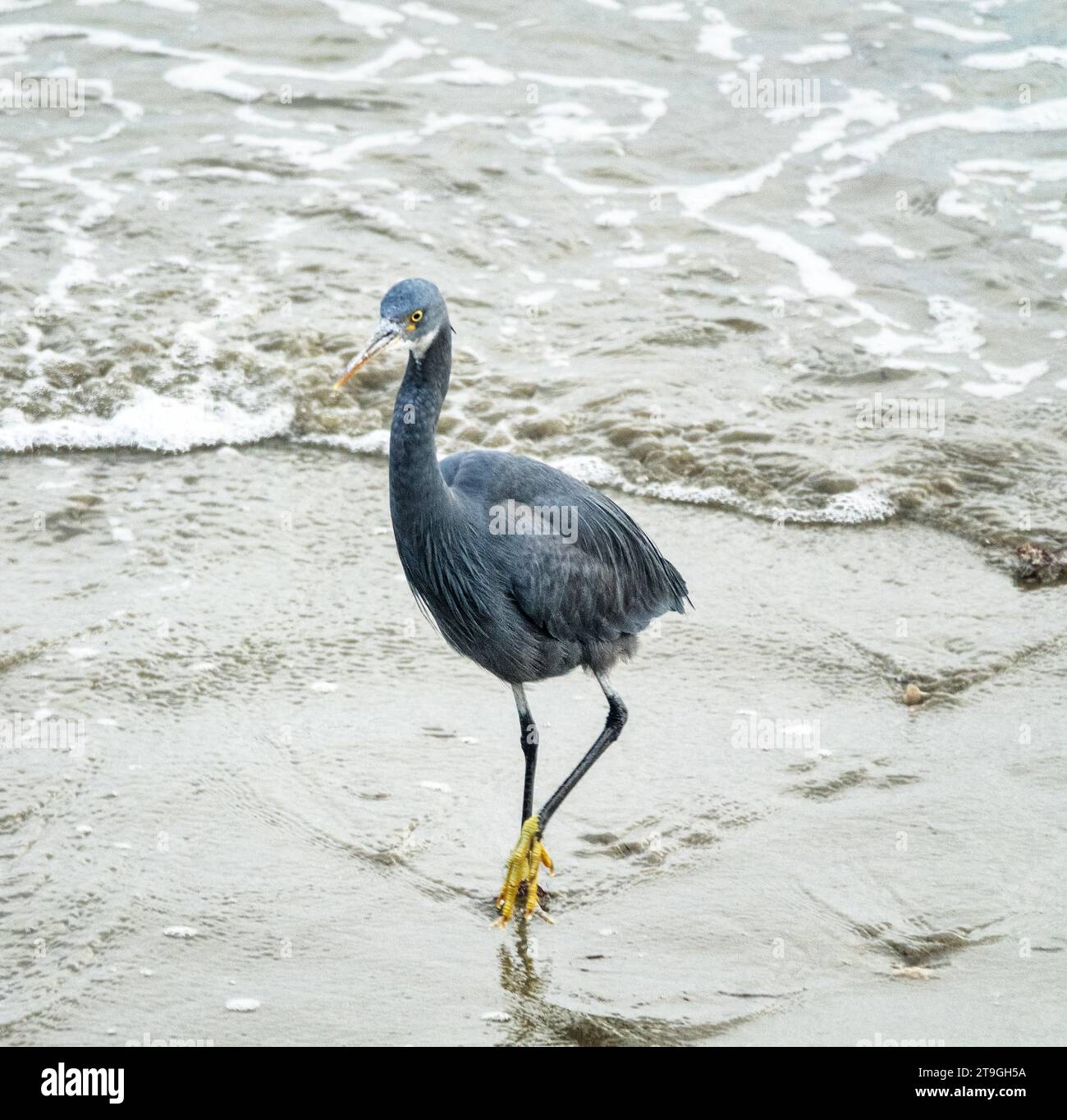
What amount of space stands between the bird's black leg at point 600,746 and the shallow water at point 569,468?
0.70 ft

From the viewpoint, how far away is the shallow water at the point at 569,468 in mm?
3691

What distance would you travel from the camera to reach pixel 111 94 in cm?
1010

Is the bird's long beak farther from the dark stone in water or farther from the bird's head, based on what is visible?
the dark stone in water

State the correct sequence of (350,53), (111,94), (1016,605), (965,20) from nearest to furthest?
(1016,605) → (111,94) → (350,53) → (965,20)

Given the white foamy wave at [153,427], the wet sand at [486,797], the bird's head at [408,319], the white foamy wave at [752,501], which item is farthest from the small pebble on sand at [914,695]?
the white foamy wave at [153,427]

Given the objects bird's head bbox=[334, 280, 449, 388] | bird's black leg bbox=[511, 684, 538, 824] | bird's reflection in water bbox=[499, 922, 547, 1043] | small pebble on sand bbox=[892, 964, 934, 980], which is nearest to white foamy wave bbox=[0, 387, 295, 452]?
bird's black leg bbox=[511, 684, 538, 824]

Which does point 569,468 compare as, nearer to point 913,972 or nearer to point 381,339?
point 381,339

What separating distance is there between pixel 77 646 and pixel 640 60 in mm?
8045

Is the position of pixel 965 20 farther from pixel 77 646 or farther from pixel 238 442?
pixel 77 646

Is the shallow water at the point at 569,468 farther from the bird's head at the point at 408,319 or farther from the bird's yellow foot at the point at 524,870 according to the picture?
the bird's head at the point at 408,319

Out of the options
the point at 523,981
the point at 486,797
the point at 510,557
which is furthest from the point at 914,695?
the point at 523,981

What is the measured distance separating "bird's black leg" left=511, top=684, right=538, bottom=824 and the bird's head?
3.90 feet

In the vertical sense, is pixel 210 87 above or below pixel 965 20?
below

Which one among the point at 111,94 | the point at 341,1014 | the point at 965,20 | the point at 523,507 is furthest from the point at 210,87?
the point at 341,1014
